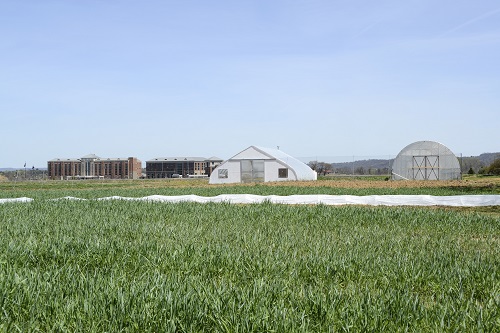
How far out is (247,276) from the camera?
540 centimetres

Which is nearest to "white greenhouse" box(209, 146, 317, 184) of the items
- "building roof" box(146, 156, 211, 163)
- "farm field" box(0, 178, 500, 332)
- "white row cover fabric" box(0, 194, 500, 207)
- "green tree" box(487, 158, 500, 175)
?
"white row cover fabric" box(0, 194, 500, 207)

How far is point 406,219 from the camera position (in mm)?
11273

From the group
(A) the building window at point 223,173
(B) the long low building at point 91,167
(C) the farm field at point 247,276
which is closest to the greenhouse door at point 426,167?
(A) the building window at point 223,173

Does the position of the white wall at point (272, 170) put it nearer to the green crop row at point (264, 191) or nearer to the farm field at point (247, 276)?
the green crop row at point (264, 191)

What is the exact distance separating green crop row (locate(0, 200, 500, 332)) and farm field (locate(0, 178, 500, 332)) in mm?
16

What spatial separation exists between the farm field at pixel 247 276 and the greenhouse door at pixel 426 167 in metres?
35.3

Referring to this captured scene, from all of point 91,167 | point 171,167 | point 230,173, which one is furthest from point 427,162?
point 91,167

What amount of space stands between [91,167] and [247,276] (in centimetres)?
12805

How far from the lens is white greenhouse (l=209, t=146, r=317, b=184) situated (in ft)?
139

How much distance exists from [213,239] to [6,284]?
371cm

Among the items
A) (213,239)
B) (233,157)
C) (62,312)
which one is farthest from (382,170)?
(62,312)

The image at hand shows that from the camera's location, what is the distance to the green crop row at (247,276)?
371 centimetres

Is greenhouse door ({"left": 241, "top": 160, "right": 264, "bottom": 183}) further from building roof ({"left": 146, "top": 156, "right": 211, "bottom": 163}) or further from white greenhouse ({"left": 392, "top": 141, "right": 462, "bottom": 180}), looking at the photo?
building roof ({"left": 146, "top": 156, "right": 211, "bottom": 163})

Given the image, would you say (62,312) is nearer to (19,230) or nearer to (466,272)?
(466,272)
